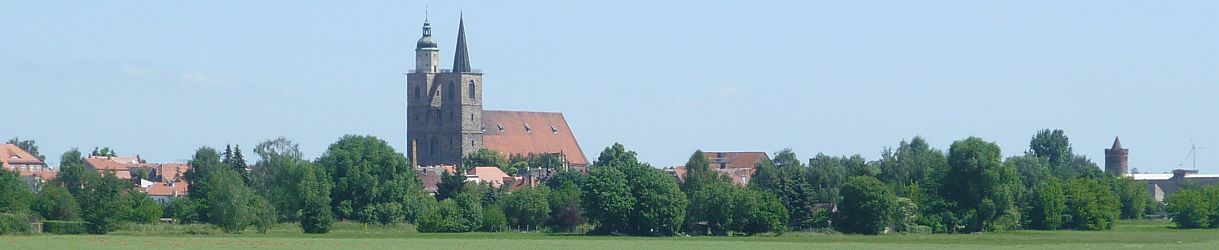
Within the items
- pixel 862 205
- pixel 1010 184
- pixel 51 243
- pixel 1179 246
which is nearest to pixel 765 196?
pixel 862 205

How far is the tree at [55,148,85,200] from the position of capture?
448 ft

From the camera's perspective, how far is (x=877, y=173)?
5630 inches

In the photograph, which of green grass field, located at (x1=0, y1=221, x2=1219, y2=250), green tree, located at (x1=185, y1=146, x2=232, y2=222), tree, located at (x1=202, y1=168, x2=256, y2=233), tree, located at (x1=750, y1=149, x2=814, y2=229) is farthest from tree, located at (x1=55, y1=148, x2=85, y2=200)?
tree, located at (x1=750, y1=149, x2=814, y2=229)

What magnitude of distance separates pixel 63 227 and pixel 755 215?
33.7m

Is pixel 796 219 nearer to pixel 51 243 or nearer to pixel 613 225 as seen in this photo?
pixel 613 225

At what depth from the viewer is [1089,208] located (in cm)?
13038

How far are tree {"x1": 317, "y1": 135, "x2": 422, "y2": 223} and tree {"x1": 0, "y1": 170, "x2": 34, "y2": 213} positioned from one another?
16523mm

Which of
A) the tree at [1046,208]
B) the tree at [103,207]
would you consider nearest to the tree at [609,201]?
the tree at [103,207]

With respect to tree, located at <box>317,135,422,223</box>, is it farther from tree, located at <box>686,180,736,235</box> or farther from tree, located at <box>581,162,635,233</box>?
tree, located at <box>686,180,736,235</box>

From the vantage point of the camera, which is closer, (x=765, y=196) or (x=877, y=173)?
(x=765, y=196)

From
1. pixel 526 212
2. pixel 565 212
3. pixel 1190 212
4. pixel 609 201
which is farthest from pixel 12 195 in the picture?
pixel 1190 212

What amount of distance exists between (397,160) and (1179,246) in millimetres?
51443

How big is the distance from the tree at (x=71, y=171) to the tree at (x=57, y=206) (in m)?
13.5

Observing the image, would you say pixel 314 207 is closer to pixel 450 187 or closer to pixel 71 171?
pixel 450 187
